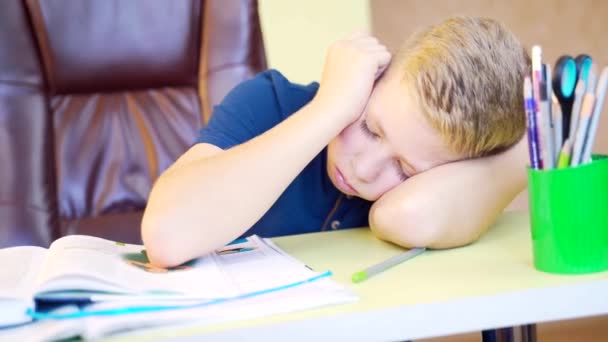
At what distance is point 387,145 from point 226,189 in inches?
7.9

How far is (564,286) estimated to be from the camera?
59cm

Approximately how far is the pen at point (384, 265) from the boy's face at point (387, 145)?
115 mm

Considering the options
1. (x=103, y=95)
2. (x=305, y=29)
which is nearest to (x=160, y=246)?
(x=103, y=95)

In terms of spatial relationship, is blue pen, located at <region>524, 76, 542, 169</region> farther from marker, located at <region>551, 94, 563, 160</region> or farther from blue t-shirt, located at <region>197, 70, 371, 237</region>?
blue t-shirt, located at <region>197, 70, 371, 237</region>

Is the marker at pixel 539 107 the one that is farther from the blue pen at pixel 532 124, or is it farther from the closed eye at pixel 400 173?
the closed eye at pixel 400 173

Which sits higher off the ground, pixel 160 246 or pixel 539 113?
pixel 539 113

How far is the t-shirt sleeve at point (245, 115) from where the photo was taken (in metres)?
1.06

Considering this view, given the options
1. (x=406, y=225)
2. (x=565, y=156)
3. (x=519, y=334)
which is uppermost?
(x=565, y=156)

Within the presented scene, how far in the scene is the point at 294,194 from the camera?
1.12m

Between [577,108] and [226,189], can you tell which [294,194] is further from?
[577,108]

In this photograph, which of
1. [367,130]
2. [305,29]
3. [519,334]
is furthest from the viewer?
[305,29]

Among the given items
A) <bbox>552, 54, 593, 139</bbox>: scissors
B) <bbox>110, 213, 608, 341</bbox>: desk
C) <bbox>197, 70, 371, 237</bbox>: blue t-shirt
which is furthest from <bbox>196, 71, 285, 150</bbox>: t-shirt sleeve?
<bbox>552, 54, 593, 139</bbox>: scissors

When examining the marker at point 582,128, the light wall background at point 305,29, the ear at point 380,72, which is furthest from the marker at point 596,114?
the light wall background at point 305,29

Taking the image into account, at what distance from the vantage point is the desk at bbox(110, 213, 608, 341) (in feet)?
1.77
